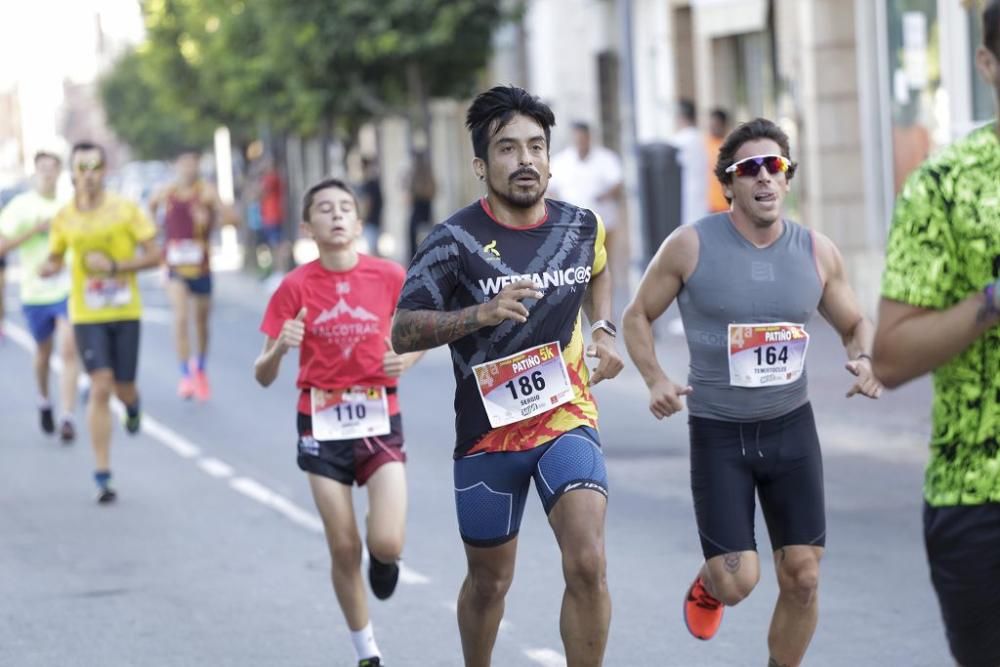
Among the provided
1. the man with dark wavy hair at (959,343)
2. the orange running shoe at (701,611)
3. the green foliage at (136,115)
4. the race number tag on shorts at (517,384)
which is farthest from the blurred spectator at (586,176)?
the green foliage at (136,115)

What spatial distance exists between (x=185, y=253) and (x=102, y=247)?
5781 millimetres

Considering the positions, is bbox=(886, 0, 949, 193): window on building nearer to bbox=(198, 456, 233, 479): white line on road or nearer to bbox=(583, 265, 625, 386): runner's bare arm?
bbox=(198, 456, 233, 479): white line on road

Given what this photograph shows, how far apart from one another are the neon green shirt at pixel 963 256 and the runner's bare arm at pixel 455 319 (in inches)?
67.8

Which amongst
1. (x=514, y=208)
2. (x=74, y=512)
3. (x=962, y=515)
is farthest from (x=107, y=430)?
(x=962, y=515)

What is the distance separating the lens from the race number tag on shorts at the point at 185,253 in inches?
706

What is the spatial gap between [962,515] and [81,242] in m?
8.87

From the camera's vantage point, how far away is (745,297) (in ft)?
20.5

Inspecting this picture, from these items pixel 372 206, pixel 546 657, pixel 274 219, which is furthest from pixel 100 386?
pixel 274 219

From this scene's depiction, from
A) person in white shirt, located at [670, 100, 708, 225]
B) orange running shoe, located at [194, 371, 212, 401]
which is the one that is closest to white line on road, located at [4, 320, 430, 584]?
orange running shoe, located at [194, 371, 212, 401]

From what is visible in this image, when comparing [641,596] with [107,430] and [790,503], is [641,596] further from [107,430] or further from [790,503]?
[107,430]

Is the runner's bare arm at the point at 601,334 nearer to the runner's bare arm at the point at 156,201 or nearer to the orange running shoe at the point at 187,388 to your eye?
the orange running shoe at the point at 187,388

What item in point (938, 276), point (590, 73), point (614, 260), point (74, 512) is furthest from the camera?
point (590, 73)

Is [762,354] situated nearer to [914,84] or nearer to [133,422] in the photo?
[133,422]

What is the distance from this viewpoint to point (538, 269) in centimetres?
591
